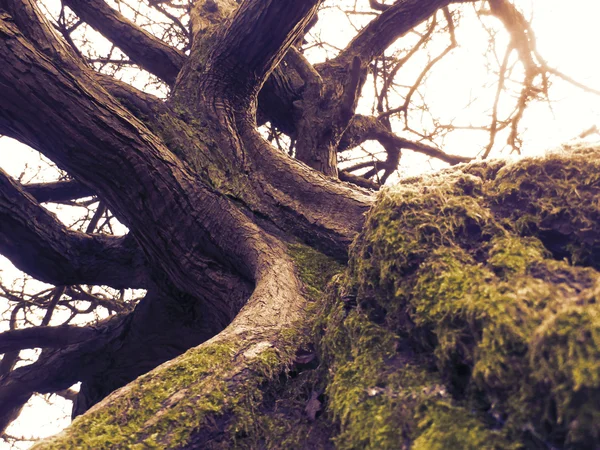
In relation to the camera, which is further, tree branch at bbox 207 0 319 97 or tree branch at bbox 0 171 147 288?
tree branch at bbox 0 171 147 288

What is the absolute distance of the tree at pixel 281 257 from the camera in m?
0.86

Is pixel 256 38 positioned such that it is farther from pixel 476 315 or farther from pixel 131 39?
pixel 476 315

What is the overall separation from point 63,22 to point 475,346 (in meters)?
4.72

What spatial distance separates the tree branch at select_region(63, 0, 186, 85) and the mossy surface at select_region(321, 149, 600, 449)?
297 cm

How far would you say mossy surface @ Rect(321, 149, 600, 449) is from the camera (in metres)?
0.72

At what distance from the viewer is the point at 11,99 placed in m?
1.97

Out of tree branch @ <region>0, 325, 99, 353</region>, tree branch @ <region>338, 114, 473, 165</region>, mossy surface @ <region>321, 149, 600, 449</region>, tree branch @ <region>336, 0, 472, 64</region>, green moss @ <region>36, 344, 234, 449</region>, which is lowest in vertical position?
tree branch @ <region>0, 325, 99, 353</region>

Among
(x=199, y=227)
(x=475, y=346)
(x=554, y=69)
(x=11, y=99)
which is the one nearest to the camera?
(x=475, y=346)

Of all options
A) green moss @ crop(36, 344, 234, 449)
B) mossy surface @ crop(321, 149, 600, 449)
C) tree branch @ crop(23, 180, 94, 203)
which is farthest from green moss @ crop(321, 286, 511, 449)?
tree branch @ crop(23, 180, 94, 203)

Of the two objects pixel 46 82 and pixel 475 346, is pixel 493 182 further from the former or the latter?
pixel 46 82

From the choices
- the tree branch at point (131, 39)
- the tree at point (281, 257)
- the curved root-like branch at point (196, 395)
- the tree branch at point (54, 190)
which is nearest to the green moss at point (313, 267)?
the tree at point (281, 257)

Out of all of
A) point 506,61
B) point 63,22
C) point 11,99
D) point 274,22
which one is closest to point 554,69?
point 506,61

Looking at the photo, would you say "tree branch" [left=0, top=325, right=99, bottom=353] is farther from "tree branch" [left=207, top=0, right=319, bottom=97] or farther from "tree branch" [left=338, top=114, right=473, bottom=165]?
"tree branch" [left=338, top=114, right=473, bottom=165]

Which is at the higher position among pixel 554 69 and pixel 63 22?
pixel 554 69
